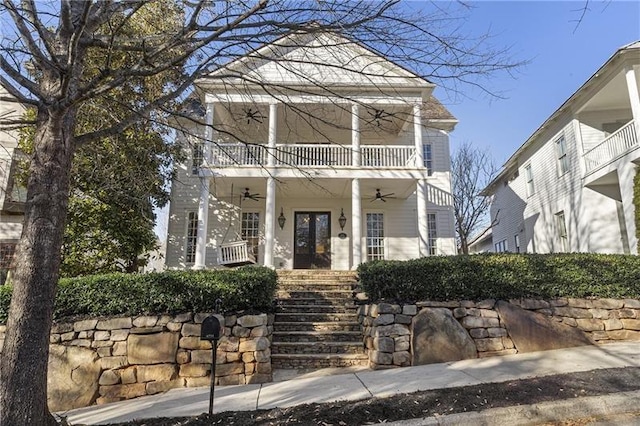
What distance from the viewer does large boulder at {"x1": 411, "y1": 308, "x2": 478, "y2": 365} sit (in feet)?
17.9

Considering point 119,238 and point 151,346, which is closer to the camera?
point 151,346

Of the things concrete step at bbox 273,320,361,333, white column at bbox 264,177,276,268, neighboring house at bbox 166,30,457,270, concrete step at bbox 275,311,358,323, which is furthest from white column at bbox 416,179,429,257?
concrete step at bbox 273,320,361,333

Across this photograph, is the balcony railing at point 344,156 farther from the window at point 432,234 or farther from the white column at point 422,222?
the window at point 432,234

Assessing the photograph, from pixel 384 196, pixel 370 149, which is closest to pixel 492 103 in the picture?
pixel 370 149

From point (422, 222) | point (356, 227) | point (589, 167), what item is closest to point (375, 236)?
point (422, 222)

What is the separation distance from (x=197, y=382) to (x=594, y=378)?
16.1 feet

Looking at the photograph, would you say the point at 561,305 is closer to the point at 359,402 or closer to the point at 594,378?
the point at 594,378

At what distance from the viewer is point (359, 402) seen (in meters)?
3.81

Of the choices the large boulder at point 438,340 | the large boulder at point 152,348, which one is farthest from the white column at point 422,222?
the large boulder at point 152,348

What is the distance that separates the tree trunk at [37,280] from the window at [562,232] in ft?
45.6

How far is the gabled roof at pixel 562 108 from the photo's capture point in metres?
9.07

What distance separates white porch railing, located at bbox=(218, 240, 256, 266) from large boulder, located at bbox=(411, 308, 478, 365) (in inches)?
251

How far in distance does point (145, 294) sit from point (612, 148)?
12237 millimetres

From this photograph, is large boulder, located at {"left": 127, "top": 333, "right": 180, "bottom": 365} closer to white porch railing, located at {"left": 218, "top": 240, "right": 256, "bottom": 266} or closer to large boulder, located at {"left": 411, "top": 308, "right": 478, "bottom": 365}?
large boulder, located at {"left": 411, "top": 308, "right": 478, "bottom": 365}
